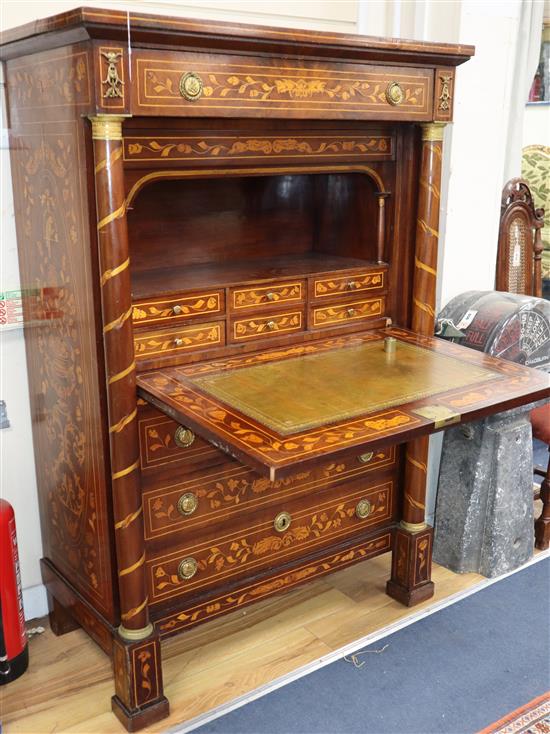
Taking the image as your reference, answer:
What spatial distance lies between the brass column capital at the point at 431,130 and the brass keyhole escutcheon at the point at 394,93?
158 millimetres

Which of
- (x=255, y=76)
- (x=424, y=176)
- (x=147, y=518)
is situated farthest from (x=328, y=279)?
(x=147, y=518)

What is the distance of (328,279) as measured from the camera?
2.39 meters

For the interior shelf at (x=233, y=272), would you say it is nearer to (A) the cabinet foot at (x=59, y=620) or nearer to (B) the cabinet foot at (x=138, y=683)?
(B) the cabinet foot at (x=138, y=683)

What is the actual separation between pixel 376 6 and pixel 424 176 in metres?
0.85

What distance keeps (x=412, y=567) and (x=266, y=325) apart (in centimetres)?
103

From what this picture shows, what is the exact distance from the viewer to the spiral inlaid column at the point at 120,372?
71.0 inches

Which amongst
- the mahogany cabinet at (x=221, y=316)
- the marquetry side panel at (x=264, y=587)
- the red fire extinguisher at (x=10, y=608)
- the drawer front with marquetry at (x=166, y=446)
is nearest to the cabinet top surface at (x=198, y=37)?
the mahogany cabinet at (x=221, y=316)

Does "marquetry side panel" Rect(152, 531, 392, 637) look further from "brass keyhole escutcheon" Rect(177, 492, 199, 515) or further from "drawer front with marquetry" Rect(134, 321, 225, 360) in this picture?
"drawer front with marquetry" Rect(134, 321, 225, 360)

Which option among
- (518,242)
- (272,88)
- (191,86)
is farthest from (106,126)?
(518,242)

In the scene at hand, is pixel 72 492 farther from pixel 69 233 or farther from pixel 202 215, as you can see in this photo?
pixel 202 215

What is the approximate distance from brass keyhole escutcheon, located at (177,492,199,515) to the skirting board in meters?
0.57

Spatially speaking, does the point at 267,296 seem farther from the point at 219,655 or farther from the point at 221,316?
the point at 219,655

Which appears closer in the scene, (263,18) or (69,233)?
(69,233)

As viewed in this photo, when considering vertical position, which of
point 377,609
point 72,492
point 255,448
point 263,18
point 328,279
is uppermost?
point 263,18
